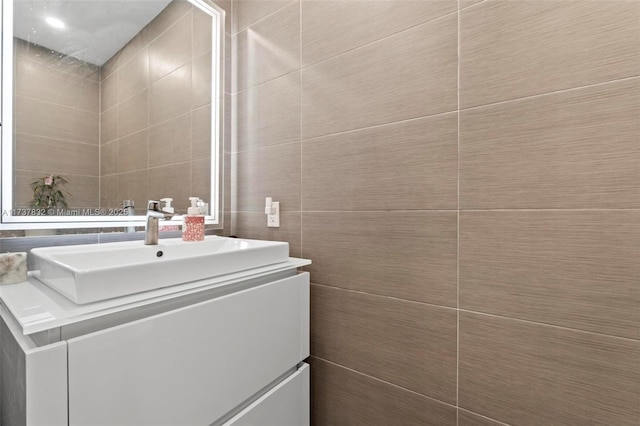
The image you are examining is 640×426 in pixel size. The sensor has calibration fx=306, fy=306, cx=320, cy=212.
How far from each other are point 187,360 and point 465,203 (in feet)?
2.79

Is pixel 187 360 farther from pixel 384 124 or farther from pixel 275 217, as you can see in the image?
pixel 384 124

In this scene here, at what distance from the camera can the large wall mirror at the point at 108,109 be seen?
3.08 ft

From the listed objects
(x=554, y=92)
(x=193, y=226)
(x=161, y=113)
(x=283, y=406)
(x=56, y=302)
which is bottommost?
(x=283, y=406)

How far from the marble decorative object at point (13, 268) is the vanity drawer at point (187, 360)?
1.34 ft

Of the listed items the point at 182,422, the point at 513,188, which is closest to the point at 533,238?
the point at 513,188

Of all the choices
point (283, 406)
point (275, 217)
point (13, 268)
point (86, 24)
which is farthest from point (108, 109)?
point (283, 406)

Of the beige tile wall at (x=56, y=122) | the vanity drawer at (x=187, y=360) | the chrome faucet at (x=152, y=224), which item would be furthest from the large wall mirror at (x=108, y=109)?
the vanity drawer at (x=187, y=360)

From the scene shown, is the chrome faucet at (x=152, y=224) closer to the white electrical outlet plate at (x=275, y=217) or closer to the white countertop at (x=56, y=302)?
the white countertop at (x=56, y=302)

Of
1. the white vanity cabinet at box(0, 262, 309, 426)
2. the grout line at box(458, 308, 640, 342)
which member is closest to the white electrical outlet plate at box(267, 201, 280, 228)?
the white vanity cabinet at box(0, 262, 309, 426)

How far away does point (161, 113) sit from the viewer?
1307 mm

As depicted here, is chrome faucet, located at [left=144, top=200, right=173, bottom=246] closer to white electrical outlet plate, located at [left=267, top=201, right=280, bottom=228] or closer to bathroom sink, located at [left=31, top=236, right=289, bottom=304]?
bathroom sink, located at [left=31, top=236, right=289, bottom=304]

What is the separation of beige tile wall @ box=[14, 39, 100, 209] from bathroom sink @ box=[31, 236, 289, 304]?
238 mm

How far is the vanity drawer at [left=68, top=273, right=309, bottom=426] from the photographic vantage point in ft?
1.94

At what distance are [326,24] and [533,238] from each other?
1.03m
